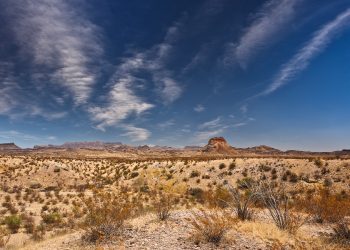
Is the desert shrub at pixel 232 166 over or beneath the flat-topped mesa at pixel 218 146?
beneath

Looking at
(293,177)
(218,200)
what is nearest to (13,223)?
(218,200)

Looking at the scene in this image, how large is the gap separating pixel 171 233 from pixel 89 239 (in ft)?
9.42

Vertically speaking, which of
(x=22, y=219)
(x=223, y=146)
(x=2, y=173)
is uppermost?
(x=223, y=146)

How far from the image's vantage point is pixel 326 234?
11117 mm

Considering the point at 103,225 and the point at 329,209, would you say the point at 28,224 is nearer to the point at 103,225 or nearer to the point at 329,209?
the point at 103,225

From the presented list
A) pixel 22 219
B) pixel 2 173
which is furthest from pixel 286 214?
pixel 2 173

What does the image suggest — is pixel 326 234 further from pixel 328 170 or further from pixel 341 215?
pixel 328 170

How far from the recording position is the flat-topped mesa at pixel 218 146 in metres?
134

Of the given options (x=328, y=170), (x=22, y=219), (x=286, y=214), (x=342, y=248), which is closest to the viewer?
(x=342, y=248)

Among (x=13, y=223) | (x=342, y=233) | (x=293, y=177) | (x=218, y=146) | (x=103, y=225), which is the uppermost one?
(x=218, y=146)

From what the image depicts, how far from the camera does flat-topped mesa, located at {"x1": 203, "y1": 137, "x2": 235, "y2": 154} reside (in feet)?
440

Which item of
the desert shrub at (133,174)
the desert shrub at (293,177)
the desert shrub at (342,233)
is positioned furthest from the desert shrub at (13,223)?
the desert shrub at (293,177)

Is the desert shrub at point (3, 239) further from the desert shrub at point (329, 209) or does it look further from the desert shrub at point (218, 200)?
the desert shrub at point (329, 209)

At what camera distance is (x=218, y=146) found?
13738 centimetres
